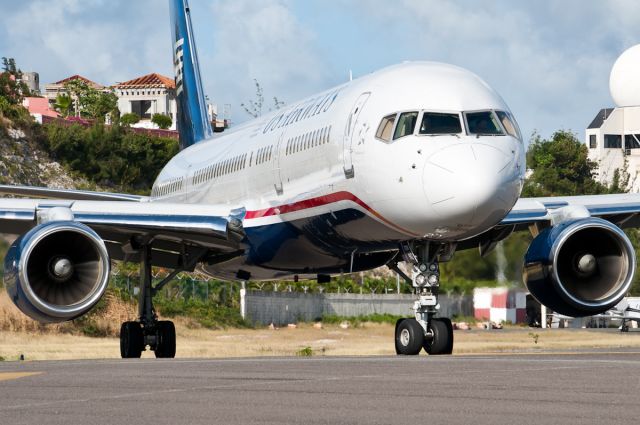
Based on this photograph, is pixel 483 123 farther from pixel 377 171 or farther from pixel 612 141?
pixel 612 141

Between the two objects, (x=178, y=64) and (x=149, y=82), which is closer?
(x=178, y=64)

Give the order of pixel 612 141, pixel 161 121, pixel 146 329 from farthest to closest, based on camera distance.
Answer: pixel 612 141, pixel 161 121, pixel 146 329

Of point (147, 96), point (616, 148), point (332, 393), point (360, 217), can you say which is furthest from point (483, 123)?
point (147, 96)

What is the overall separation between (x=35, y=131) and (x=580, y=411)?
2964 inches

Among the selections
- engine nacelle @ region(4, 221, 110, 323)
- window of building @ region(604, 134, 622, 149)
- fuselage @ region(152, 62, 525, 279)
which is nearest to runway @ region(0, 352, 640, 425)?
fuselage @ region(152, 62, 525, 279)

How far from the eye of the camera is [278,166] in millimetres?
23203

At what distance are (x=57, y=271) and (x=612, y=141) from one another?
10731cm

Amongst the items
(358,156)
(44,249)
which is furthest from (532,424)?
(44,249)

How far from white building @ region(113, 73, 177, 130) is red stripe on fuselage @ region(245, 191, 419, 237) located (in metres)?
108

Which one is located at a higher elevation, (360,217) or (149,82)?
(149,82)

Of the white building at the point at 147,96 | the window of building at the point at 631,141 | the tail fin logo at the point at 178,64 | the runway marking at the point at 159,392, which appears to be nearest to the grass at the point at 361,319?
the tail fin logo at the point at 178,64

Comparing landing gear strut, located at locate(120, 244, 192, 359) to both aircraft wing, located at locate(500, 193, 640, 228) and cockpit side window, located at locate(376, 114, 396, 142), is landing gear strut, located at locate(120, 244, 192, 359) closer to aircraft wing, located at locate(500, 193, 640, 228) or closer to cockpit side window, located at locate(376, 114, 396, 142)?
aircraft wing, located at locate(500, 193, 640, 228)

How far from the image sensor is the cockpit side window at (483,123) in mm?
18812

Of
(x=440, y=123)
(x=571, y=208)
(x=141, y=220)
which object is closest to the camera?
(x=440, y=123)
